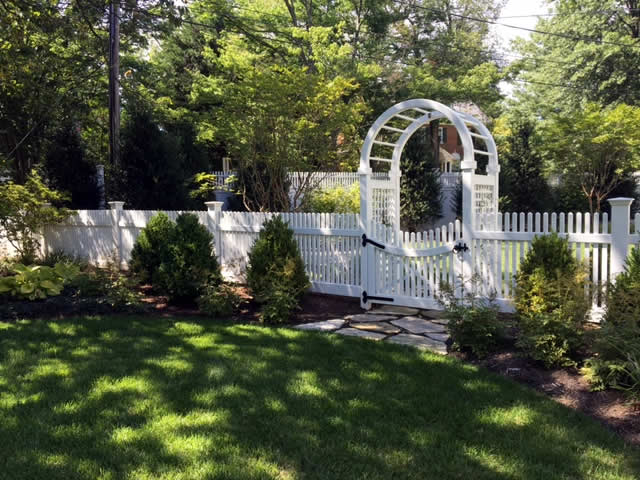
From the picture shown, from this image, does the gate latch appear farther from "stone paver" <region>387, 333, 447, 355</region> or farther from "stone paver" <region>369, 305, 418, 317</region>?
"stone paver" <region>387, 333, 447, 355</region>

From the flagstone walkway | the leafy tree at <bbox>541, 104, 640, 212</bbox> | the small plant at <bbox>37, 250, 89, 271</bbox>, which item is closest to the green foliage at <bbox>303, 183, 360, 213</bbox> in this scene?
the small plant at <bbox>37, 250, 89, 271</bbox>

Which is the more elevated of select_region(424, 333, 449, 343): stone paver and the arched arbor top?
the arched arbor top

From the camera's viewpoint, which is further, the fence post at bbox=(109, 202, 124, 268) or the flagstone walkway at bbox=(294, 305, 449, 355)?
the fence post at bbox=(109, 202, 124, 268)

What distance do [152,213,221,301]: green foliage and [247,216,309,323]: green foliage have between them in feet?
2.14

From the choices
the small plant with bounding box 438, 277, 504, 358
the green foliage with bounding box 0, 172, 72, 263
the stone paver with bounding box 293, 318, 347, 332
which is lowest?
the stone paver with bounding box 293, 318, 347, 332

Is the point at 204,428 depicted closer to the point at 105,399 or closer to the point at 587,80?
the point at 105,399

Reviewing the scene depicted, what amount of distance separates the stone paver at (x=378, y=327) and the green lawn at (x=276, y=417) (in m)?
0.85

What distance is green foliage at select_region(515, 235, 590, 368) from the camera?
4590 millimetres

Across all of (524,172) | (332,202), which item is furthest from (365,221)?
(524,172)

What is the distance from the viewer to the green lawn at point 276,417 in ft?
9.83

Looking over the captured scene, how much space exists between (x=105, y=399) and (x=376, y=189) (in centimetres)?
517

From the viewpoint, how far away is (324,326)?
6.32m

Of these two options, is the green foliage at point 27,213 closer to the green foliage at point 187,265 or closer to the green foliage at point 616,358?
the green foliage at point 187,265

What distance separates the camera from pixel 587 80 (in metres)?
24.6
